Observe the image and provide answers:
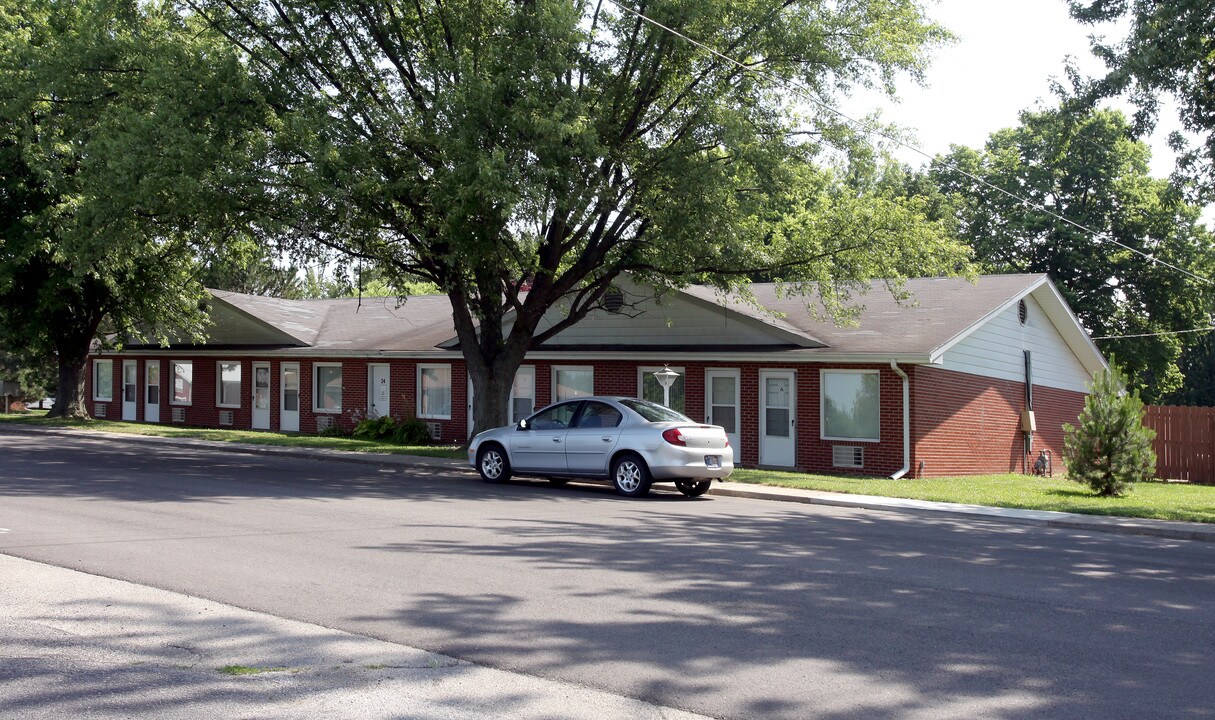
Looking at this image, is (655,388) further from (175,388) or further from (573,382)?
(175,388)

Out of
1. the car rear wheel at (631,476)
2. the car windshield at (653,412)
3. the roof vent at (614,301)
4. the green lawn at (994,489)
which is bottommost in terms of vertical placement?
the green lawn at (994,489)

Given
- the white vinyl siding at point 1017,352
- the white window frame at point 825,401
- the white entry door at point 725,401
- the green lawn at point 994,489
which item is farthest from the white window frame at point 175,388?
the white vinyl siding at point 1017,352

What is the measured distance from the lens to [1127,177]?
45.4 meters

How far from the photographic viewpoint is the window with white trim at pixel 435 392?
29.6 m

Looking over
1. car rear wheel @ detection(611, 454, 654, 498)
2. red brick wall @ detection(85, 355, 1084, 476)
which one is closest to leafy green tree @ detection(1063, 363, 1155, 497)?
red brick wall @ detection(85, 355, 1084, 476)

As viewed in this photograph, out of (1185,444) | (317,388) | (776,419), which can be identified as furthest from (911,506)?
(317,388)

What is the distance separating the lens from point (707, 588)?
8766mm

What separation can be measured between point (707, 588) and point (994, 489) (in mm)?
13385

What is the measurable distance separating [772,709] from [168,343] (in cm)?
3383

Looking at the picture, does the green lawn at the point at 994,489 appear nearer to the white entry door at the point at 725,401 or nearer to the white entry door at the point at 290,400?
the white entry door at the point at 725,401

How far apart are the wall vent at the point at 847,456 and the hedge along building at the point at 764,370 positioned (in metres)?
0.03

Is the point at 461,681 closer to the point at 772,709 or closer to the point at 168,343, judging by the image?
the point at 772,709

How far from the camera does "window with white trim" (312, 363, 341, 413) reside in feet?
106

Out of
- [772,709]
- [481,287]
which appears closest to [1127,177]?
[481,287]
